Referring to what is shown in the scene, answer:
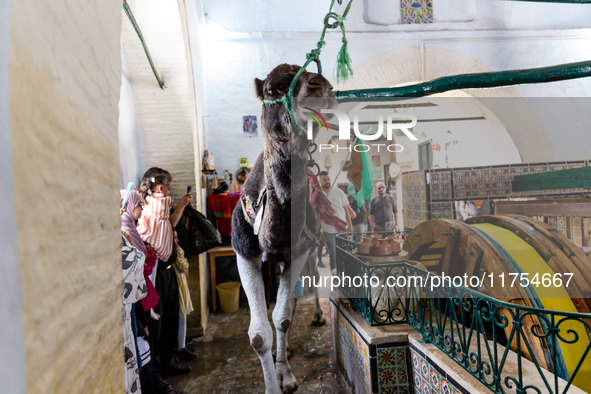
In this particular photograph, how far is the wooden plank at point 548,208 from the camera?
1773 mm

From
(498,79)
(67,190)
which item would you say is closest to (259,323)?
(67,190)

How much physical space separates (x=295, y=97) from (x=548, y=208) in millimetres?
1785

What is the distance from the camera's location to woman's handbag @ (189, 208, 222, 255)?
3141mm

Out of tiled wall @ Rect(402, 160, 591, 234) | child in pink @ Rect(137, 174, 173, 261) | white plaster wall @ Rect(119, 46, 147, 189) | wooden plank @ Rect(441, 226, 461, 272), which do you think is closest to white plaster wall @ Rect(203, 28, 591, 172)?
white plaster wall @ Rect(119, 46, 147, 189)

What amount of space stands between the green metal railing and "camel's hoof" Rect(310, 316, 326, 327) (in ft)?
4.24

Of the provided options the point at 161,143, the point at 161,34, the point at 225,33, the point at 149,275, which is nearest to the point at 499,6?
the point at 225,33

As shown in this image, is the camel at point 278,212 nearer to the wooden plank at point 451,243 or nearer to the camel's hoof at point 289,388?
the camel's hoof at point 289,388

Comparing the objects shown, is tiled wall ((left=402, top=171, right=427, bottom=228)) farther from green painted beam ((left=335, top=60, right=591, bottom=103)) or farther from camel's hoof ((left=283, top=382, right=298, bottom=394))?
camel's hoof ((left=283, top=382, right=298, bottom=394))

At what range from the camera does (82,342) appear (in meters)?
0.51

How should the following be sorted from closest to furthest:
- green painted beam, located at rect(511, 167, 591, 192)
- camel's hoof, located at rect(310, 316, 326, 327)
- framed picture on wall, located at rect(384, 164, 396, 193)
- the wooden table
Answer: framed picture on wall, located at rect(384, 164, 396, 193), green painted beam, located at rect(511, 167, 591, 192), camel's hoof, located at rect(310, 316, 326, 327), the wooden table

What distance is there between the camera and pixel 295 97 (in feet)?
4.52

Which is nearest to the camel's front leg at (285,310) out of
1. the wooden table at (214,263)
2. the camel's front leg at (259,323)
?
the camel's front leg at (259,323)

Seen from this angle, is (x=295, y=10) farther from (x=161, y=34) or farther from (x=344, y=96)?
(x=344, y=96)

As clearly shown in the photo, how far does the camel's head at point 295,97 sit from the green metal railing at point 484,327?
2.88ft
